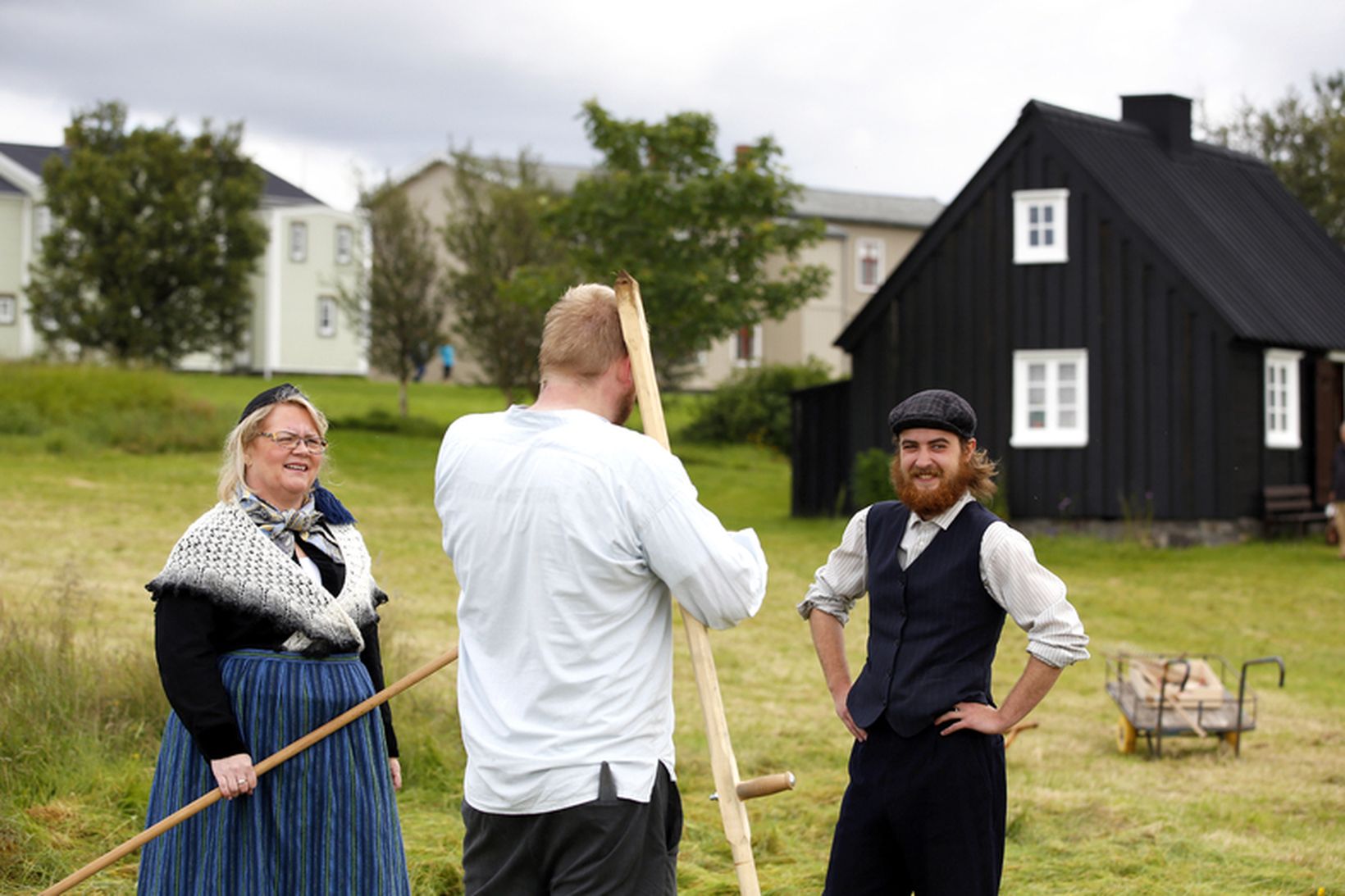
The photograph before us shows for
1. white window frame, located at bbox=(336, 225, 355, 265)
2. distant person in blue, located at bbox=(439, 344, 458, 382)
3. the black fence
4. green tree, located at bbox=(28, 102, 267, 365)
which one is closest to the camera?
the black fence

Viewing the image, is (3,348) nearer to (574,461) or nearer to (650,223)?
(650,223)

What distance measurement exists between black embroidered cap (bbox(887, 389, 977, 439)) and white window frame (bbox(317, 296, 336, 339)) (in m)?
50.7

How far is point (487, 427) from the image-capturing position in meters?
3.48

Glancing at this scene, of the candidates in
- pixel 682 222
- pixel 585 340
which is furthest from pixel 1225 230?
pixel 585 340

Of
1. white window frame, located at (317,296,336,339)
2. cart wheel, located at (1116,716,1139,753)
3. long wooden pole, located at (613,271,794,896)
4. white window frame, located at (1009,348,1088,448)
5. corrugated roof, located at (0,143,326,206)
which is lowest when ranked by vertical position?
cart wheel, located at (1116,716,1139,753)

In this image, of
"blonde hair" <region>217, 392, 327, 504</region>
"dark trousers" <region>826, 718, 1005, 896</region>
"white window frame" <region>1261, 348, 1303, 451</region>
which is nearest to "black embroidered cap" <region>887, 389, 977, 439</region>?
"dark trousers" <region>826, 718, 1005, 896</region>

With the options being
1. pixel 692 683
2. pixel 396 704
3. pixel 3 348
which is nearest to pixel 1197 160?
pixel 692 683

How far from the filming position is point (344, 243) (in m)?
55.1

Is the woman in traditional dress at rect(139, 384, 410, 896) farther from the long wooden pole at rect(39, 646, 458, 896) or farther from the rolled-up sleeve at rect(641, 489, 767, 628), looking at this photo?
the rolled-up sleeve at rect(641, 489, 767, 628)

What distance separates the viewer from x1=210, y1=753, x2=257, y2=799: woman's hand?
13.6 ft

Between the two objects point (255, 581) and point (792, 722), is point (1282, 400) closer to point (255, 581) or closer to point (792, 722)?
point (792, 722)

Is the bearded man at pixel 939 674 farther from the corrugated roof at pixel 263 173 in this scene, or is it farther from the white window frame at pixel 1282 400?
the corrugated roof at pixel 263 173

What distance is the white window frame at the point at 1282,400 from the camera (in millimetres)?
21859

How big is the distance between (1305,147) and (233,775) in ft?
137
